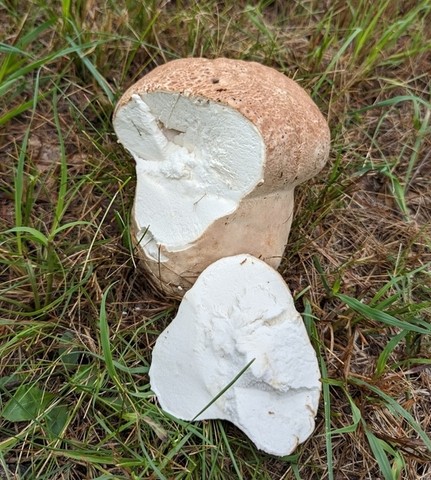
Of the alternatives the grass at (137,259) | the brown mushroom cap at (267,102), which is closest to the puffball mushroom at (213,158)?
the brown mushroom cap at (267,102)

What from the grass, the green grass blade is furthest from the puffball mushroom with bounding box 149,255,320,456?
the green grass blade

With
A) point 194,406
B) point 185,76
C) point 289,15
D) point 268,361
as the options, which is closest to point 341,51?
point 289,15

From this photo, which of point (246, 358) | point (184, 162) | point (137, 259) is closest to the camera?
point (246, 358)

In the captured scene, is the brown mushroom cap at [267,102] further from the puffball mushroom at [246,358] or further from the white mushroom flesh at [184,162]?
the puffball mushroom at [246,358]

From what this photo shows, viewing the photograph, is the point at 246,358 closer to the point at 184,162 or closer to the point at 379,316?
the point at 379,316

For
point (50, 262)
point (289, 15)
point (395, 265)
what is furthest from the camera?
point (289, 15)

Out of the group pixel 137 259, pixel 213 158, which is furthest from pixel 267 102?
pixel 137 259

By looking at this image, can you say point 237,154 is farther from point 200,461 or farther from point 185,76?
point 200,461
